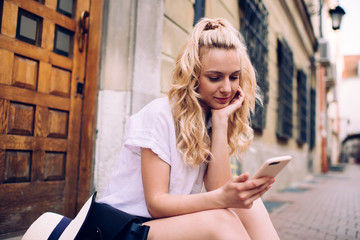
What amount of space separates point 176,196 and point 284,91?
23.3 feet

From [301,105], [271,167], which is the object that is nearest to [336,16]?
[301,105]

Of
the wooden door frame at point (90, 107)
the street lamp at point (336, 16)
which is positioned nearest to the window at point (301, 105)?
the street lamp at point (336, 16)

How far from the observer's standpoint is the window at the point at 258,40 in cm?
519

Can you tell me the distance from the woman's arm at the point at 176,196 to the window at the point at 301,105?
9.09m

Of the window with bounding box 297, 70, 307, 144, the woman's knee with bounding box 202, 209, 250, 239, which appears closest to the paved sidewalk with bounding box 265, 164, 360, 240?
the woman's knee with bounding box 202, 209, 250, 239

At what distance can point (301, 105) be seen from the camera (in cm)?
1041

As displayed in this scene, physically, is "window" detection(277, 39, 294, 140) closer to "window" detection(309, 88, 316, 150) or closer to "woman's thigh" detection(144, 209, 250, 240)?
"window" detection(309, 88, 316, 150)

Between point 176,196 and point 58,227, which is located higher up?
point 176,196

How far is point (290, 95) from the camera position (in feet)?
28.5

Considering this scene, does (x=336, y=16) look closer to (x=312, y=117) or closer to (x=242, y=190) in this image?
(x=312, y=117)

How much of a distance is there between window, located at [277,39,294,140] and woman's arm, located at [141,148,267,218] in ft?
19.8

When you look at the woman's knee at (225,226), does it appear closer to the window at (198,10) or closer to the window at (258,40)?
the window at (198,10)

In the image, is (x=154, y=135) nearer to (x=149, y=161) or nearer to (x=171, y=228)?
(x=149, y=161)

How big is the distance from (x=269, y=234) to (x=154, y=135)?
0.77 meters
